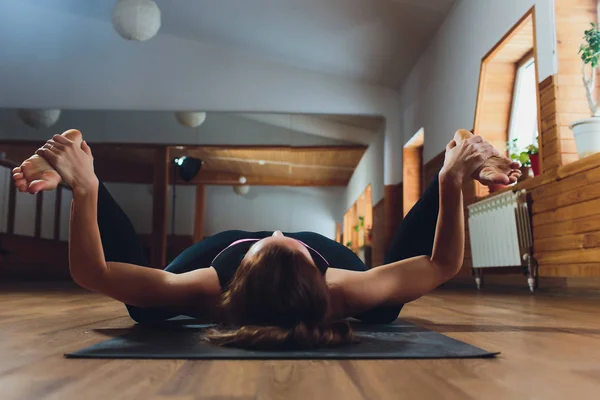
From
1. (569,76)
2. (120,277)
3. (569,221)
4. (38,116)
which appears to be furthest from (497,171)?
(38,116)

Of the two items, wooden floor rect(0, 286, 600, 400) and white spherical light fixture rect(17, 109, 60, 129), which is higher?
white spherical light fixture rect(17, 109, 60, 129)

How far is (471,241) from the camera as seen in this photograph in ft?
16.4

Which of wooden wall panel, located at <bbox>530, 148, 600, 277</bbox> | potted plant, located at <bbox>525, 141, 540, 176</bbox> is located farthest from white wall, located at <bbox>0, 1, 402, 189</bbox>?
wooden wall panel, located at <bbox>530, 148, 600, 277</bbox>

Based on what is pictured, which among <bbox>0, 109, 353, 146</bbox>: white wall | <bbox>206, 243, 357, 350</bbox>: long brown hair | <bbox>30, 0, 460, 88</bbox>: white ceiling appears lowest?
<bbox>206, 243, 357, 350</bbox>: long brown hair

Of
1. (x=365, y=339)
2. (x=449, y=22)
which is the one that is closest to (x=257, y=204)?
(x=449, y=22)

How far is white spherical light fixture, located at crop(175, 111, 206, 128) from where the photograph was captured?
7.44 meters

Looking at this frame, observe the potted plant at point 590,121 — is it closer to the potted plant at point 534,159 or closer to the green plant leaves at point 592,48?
the green plant leaves at point 592,48

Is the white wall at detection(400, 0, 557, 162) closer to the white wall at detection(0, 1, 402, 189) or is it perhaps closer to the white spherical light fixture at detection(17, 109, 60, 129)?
the white wall at detection(0, 1, 402, 189)

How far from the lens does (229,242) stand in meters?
1.92

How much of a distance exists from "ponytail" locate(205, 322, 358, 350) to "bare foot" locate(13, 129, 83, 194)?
0.53 metres

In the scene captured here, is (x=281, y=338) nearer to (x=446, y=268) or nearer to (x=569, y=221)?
(x=446, y=268)

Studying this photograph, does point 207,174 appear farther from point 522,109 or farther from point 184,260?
point 184,260

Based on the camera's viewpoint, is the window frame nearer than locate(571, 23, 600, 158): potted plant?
No

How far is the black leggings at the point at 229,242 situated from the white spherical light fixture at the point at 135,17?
3.54 m
